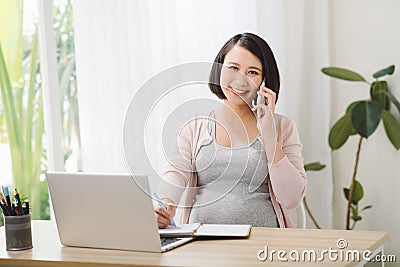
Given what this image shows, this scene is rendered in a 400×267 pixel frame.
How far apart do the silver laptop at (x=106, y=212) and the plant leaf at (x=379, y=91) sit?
186 cm

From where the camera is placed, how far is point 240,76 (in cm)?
227

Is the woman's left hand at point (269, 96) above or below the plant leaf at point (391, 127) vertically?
above

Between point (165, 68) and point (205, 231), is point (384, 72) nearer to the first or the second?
point (165, 68)

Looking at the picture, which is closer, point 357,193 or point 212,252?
point 212,252

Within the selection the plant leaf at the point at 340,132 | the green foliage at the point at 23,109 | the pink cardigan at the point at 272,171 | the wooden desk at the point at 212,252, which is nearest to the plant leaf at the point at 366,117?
the plant leaf at the point at 340,132

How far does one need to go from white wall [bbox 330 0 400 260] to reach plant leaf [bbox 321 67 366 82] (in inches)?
8.4

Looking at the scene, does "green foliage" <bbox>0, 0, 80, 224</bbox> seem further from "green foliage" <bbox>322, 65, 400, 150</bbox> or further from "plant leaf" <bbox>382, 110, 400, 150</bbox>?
"plant leaf" <bbox>382, 110, 400, 150</bbox>

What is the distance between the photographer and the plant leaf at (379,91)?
12.2ft

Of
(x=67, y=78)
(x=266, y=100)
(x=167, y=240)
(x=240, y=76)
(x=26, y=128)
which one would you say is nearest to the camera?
(x=167, y=240)

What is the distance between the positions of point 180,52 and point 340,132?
91cm

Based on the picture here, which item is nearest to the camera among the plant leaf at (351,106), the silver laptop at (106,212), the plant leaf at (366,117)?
the silver laptop at (106,212)

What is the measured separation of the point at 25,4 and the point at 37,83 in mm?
399

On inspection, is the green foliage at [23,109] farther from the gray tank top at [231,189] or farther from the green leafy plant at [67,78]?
the gray tank top at [231,189]

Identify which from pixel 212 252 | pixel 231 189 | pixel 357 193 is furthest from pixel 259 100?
pixel 357 193
